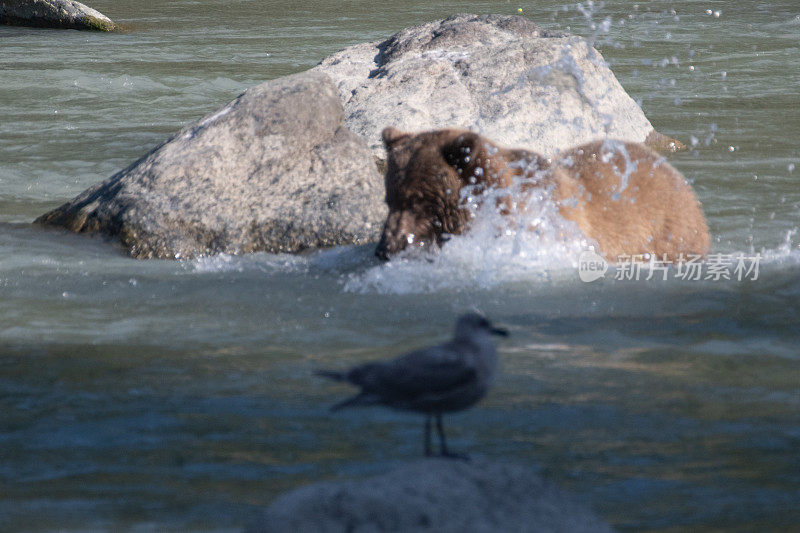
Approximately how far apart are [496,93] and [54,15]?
1722 cm

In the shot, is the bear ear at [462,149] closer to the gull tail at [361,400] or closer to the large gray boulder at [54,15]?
the gull tail at [361,400]

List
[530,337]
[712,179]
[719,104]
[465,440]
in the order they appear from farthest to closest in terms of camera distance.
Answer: [719,104] → [712,179] → [530,337] → [465,440]

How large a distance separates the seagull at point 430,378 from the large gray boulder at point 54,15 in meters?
23.5

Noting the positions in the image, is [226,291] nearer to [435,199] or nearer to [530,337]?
[435,199]

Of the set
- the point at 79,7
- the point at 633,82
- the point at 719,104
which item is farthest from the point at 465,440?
the point at 79,7

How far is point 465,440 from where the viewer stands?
178 inches

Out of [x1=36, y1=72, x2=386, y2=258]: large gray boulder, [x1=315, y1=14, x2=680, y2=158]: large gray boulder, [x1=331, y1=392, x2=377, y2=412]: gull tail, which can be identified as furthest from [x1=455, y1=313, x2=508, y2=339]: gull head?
[x1=315, y1=14, x2=680, y2=158]: large gray boulder

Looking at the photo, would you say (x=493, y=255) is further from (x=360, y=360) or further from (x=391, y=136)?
(x=360, y=360)

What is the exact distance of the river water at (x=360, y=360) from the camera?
4082 millimetres

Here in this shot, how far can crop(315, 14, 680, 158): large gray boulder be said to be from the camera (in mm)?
10914

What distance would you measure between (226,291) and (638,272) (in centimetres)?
299

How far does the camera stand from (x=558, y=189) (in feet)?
22.4

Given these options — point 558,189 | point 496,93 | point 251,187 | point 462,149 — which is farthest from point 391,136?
point 496,93

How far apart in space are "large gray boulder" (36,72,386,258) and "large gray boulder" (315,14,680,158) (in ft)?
4.96
